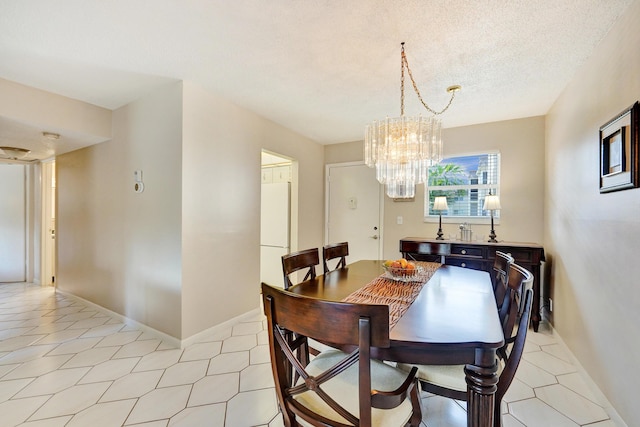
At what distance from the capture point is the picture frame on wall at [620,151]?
1.44 metres

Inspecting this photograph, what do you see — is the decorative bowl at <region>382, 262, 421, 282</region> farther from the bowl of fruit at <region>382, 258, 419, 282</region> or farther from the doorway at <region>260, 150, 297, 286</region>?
the doorway at <region>260, 150, 297, 286</region>

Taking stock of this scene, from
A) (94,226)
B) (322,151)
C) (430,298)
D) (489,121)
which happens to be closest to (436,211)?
(489,121)

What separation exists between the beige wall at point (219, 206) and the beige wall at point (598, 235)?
9.68 feet

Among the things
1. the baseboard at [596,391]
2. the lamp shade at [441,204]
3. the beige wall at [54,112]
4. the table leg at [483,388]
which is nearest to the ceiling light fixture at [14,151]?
the beige wall at [54,112]

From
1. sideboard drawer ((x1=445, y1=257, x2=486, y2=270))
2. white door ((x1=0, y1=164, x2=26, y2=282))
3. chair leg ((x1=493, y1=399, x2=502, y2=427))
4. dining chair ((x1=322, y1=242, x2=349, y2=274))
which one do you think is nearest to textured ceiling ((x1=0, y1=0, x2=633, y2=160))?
dining chair ((x1=322, y1=242, x2=349, y2=274))

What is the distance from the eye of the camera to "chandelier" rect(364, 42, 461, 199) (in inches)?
80.9

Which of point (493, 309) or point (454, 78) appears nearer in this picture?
point (493, 309)

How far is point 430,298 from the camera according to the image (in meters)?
1.55

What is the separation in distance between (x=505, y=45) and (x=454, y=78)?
0.48m

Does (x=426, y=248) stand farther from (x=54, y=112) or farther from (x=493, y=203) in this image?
(x=54, y=112)

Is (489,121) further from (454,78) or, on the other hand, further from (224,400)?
(224,400)

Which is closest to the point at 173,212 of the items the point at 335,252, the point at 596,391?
the point at 335,252

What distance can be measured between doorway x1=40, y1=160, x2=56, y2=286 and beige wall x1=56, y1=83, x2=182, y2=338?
114cm

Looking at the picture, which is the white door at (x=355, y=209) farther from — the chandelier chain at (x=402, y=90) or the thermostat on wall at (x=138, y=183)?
the thermostat on wall at (x=138, y=183)
